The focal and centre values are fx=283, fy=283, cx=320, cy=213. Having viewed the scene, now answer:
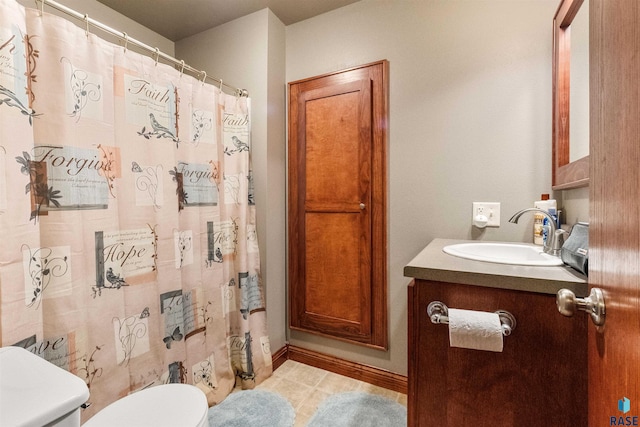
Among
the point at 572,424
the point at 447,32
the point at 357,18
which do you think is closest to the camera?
the point at 572,424

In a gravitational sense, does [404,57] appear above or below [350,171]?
above

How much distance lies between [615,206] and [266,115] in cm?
173

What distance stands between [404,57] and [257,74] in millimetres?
948

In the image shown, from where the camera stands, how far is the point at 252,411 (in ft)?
4.92

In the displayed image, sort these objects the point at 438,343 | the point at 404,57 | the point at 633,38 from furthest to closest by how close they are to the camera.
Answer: the point at 404,57
the point at 438,343
the point at 633,38

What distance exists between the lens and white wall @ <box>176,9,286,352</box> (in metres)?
1.88

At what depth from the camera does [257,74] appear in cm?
190

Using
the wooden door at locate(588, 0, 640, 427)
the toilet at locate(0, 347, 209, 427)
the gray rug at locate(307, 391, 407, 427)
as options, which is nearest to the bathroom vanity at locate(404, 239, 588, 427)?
the wooden door at locate(588, 0, 640, 427)

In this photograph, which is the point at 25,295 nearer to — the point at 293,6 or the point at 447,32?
the point at 293,6

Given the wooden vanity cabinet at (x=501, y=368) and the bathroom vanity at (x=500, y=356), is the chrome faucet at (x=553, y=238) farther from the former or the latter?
the wooden vanity cabinet at (x=501, y=368)

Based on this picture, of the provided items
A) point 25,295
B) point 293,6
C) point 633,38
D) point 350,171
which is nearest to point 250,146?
point 350,171

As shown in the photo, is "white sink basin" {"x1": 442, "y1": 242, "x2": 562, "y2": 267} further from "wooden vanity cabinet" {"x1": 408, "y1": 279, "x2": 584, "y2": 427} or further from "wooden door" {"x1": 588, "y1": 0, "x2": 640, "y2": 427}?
"wooden door" {"x1": 588, "y1": 0, "x2": 640, "y2": 427}

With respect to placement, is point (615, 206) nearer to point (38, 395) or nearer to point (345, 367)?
point (38, 395)

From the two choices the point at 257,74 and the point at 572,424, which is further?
the point at 257,74
